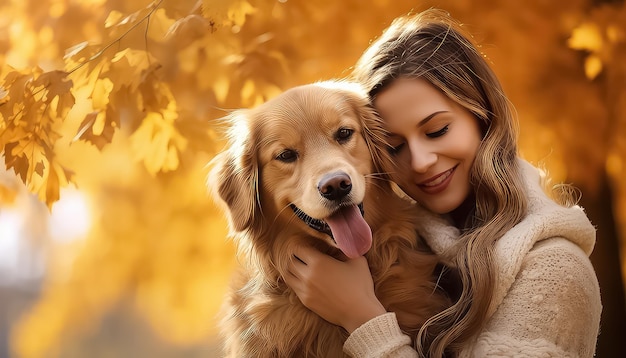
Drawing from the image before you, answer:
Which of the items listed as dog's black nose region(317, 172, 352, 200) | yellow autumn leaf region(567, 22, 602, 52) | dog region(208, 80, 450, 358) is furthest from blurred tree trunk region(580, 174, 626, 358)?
dog's black nose region(317, 172, 352, 200)

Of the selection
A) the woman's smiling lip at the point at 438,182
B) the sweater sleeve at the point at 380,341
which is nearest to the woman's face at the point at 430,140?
the woman's smiling lip at the point at 438,182

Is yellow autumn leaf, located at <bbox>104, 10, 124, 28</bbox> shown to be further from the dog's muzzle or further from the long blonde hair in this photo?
the dog's muzzle

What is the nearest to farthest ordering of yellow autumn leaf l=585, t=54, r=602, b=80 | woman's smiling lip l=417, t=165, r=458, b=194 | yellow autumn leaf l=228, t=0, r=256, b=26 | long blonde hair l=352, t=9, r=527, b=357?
long blonde hair l=352, t=9, r=527, b=357
woman's smiling lip l=417, t=165, r=458, b=194
yellow autumn leaf l=228, t=0, r=256, b=26
yellow autumn leaf l=585, t=54, r=602, b=80

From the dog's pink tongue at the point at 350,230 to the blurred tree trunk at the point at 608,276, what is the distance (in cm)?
281

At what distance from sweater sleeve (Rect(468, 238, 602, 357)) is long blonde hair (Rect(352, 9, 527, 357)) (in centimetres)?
8

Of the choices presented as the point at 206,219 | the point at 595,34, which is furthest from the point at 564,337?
the point at 206,219

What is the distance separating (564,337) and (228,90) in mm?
2704

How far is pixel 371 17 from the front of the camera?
445 cm

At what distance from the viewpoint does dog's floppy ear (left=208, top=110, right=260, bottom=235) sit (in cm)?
252

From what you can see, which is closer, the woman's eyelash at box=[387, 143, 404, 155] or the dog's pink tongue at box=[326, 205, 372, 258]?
the dog's pink tongue at box=[326, 205, 372, 258]

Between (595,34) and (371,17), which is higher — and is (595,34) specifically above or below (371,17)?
below

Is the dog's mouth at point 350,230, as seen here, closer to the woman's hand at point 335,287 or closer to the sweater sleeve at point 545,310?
the woman's hand at point 335,287

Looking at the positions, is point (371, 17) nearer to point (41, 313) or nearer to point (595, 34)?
point (595, 34)

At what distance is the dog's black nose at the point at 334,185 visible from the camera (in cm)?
222
